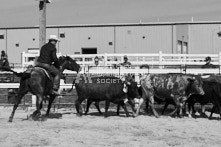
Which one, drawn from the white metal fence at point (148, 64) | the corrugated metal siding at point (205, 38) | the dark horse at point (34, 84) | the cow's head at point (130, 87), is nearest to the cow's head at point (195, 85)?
the cow's head at point (130, 87)

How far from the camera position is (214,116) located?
38.0 feet

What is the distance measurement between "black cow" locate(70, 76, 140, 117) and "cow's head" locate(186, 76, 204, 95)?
1.64 meters

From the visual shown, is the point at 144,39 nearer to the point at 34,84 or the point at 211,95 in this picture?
the point at 211,95

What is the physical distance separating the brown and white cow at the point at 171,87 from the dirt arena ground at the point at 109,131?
0.60 meters

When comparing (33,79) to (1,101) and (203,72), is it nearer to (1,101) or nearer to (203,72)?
(1,101)

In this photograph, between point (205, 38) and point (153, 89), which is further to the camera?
point (205, 38)

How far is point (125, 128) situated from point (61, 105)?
16.2 feet

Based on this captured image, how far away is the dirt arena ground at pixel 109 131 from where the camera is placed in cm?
736

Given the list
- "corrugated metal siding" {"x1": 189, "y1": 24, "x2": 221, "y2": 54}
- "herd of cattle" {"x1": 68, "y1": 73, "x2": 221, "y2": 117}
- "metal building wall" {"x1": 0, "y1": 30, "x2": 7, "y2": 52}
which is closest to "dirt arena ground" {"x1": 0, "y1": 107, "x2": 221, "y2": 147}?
"herd of cattle" {"x1": 68, "y1": 73, "x2": 221, "y2": 117}

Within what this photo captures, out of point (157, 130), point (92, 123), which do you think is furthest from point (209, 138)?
point (92, 123)

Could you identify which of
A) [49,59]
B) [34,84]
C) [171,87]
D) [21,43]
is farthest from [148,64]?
[21,43]

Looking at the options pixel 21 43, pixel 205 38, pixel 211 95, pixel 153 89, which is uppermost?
pixel 205 38

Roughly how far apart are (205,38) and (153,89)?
28650mm

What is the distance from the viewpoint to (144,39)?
3712cm
